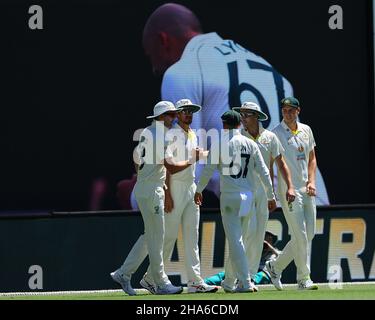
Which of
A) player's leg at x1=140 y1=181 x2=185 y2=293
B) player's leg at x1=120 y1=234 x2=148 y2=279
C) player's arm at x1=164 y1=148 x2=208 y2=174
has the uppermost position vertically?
player's arm at x1=164 y1=148 x2=208 y2=174

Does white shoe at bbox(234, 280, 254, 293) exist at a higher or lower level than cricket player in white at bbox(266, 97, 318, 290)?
lower

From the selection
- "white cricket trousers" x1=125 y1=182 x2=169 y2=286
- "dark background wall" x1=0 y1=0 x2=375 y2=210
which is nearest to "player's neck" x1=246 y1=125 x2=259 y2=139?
"white cricket trousers" x1=125 y1=182 x2=169 y2=286

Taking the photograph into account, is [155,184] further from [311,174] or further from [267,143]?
[311,174]

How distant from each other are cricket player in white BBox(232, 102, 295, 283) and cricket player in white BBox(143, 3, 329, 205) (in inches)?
58.5

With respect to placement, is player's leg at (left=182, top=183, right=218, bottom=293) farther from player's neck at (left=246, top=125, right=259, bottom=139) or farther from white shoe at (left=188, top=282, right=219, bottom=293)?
player's neck at (left=246, top=125, right=259, bottom=139)

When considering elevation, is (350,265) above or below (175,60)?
below

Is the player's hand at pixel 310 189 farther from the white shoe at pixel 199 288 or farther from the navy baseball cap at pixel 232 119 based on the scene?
the white shoe at pixel 199 288

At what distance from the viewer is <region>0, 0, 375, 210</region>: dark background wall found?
50.2 ft

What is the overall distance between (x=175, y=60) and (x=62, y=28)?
1213 mm

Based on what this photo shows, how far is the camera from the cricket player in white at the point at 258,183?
533 inches

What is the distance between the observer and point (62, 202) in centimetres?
1529
